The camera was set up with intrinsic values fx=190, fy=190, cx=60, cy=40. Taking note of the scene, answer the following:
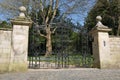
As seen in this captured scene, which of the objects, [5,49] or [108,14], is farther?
[108,14]

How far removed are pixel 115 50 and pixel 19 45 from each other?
15.9 ft

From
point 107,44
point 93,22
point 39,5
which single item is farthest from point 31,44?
point 93,22

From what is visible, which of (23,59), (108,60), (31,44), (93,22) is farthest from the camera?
(93,22)

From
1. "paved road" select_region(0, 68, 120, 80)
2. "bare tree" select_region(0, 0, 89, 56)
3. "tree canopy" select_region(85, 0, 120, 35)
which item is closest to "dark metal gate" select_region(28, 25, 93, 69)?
"paved road" select_region(0, 68, 120, 80)

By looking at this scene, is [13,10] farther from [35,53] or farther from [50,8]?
[35,53]

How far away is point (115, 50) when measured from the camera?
384 inches

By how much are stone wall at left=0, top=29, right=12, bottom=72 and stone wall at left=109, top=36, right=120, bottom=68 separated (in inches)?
199

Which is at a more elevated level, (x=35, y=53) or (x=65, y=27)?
(x=65, y=27)

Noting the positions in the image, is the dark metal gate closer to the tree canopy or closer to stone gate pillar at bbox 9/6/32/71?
stone gate pillar at bbox 9/6/32/71

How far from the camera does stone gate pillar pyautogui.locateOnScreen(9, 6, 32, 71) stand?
8156mm

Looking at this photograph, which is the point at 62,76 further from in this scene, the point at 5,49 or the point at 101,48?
the point at 101,48

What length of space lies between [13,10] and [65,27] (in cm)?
1243

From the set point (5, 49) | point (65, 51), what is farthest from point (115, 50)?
→ point (5, 49)

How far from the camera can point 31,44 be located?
33.8ft
